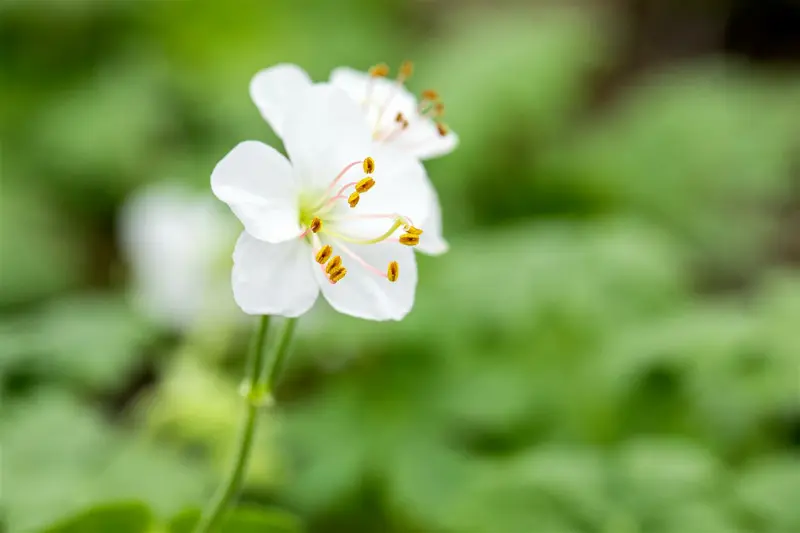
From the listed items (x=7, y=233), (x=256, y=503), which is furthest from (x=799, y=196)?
(x=7, y=233)

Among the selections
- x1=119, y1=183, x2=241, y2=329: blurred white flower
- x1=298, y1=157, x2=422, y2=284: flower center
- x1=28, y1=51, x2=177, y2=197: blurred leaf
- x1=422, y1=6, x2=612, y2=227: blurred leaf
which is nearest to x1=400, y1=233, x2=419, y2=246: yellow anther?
x1=298, y1=157, x2=422, y2=284: flower center

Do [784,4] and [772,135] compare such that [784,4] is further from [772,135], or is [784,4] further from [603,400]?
[603,400]

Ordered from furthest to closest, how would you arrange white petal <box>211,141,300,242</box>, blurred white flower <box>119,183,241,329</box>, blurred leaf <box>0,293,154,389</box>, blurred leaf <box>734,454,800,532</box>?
blurred white flower <box>119,183,241,329</box> < blurred leaf <box>0,293,154,389</box> < blurred leaf <box>734,454,800,532</box> < white petal <box>211,141,300,242</box>

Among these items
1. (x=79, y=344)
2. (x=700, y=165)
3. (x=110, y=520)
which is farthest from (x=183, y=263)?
(x=700, y=165)

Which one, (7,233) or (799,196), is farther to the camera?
(799,196)

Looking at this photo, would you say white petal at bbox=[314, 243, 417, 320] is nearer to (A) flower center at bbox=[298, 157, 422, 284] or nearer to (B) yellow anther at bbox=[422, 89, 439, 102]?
(A) flower center at bbox=[298, 157, 422, 284]

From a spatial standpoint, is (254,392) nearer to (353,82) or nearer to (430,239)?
(430,239)

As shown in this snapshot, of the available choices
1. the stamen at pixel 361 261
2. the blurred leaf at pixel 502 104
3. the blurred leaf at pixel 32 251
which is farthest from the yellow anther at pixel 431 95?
the blurred leaf at pixel 32 251
